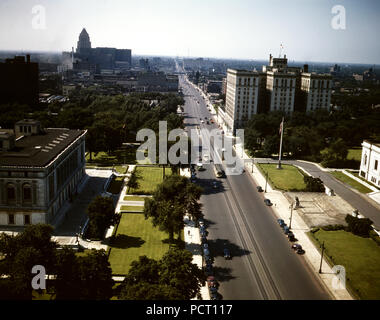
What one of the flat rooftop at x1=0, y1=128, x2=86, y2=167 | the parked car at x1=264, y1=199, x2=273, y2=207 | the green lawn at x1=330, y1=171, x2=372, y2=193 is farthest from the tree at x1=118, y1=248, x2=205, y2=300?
the green lawn at x1=330, y1=171, x2=372, y2=193

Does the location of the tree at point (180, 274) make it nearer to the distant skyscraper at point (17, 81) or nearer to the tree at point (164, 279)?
the tree at point (164, 279)

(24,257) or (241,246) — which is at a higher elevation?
(24,257)

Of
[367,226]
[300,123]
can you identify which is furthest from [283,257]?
[300,123]

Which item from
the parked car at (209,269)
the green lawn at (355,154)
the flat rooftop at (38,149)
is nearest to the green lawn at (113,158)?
the flat rooftop at (38,149)

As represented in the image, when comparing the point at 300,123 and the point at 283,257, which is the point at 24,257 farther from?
the point at 300,123

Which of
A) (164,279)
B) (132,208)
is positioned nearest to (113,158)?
(132,208)
